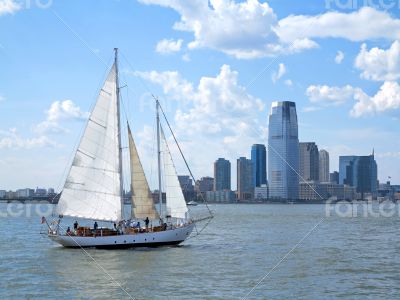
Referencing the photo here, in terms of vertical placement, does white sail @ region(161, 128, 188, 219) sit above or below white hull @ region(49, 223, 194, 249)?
above

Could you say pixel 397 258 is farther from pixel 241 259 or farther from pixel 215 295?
pixel 215 295

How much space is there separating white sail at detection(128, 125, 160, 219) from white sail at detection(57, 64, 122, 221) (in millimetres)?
2136

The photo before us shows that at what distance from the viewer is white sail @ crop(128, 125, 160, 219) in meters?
55.9

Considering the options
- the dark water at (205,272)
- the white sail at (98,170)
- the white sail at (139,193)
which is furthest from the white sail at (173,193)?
the white sail at (98,170)

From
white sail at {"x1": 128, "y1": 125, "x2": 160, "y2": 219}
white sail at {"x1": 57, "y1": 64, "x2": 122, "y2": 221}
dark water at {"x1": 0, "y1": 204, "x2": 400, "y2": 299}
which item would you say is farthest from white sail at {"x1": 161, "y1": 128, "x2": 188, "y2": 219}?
white sail at {"x1": 57, "y1": 64, "x2": 122, "y2": 221}

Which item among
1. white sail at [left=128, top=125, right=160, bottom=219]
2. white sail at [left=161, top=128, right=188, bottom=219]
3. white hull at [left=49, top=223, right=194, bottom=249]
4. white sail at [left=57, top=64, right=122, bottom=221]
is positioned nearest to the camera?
white hull at [left=49, top=223, right=194, bottom=249]

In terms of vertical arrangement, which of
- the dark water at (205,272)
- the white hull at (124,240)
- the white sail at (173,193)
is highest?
the white sail at (173,193)

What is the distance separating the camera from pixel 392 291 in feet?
116

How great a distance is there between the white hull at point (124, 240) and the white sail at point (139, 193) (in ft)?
6.91

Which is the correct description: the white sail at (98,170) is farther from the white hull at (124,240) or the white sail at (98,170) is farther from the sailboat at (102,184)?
the white hull at (124,240)

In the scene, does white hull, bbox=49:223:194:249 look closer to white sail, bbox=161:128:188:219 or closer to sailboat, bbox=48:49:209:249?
sailboat, bbox=48:49:209:249

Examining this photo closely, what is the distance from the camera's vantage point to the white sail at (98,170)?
177ft

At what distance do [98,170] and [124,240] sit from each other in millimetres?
6482

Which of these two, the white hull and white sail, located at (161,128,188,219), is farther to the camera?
white sail, located at (161,128,188,219)
